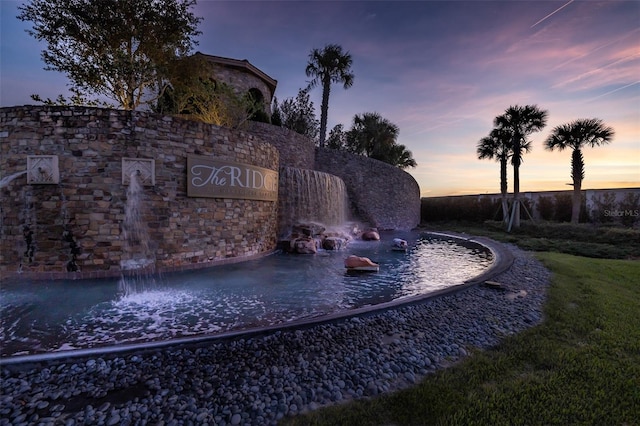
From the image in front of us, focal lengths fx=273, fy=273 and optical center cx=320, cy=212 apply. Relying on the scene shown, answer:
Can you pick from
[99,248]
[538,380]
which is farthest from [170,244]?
[538,380]

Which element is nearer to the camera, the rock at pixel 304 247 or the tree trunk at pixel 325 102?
the rock at pixel 304 247

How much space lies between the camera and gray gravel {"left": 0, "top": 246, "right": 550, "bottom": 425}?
6.10 feet

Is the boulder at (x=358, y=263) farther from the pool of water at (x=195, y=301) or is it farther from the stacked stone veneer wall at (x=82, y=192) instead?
the stacked stone veneer wall at (x=82, y=192)

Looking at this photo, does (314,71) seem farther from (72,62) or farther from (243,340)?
(243,340)

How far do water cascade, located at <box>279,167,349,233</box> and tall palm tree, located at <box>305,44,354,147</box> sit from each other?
9.72 meters

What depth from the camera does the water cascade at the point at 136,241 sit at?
5762mm

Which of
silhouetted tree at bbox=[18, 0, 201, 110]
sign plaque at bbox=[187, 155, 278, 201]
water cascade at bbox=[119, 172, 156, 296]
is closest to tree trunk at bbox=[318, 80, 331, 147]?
silhouetted tree at bbox=[18, 0, 201, 110]

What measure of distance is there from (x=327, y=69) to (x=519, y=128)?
14193mm

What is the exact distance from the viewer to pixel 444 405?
1.92 metres

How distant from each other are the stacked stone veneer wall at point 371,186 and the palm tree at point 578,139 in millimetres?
9534

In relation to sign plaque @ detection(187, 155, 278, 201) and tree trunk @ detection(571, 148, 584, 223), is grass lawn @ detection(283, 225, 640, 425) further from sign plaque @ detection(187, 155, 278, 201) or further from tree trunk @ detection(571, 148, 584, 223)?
tree trunk @ detection(571, 148, 584, 223)

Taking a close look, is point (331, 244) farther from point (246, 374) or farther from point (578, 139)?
point (578, 139)

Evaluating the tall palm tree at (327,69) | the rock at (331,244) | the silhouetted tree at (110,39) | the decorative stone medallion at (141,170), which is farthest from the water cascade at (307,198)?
the tall palm tree at (327,69)

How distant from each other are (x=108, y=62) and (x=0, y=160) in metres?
3.99
